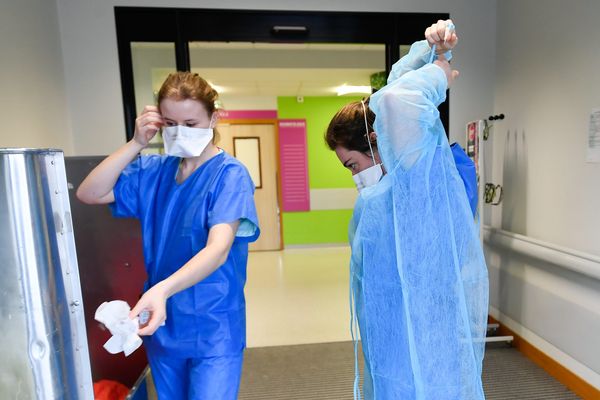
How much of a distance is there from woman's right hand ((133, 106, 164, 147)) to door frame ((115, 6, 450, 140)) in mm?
1562

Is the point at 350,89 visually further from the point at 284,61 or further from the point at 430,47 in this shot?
the point at 430,47

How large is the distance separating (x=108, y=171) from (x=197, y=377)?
2.08 feet

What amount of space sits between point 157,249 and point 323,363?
5.53 ft

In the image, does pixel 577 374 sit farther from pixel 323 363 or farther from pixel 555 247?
pixel 323 363

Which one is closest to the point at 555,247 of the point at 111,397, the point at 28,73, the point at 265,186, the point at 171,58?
the point at 111,397

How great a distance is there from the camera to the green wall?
213 inches

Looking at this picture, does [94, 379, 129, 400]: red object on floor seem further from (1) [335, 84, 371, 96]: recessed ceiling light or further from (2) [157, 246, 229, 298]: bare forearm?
(1) [335, 84, 371, 96]: recessed ceiling light

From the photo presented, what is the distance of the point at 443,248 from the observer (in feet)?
2.81

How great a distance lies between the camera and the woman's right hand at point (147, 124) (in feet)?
3.27

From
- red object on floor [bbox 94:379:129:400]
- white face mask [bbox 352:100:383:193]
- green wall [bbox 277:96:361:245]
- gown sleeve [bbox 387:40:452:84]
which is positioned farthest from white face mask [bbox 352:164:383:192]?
green wall [bbox 277:96:361:245]

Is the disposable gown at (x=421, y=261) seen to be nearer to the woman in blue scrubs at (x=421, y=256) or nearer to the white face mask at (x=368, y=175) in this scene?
the woman in blue scrubs at (x=421, y=256)

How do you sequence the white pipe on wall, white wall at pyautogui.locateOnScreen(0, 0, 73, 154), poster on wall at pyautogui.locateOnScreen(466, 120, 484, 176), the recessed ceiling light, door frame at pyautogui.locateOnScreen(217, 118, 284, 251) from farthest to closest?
door frame at pyautogui.locateOnScreen(217, 118, 284, 251) < the recessed ceiling light < poster on wall at pyautogui.locateOnScreen(466, 120, 484, 176) < the white pipe on wall < white wall at pyautogui.locateOnScreen(0, 0, 73, 154)

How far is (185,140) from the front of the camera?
100 centimetres

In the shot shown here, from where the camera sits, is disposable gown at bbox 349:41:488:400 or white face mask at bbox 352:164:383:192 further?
white face mask at bbox 352:164:383:192
